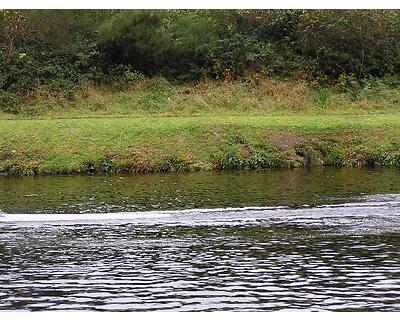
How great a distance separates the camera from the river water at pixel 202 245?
1413cm

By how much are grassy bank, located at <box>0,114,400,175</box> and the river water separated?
4421 millimetres

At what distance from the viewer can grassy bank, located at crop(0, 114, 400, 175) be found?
34031 millimetres

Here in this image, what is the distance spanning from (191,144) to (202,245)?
680 inches

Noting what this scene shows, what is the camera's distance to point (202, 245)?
60.8 feet

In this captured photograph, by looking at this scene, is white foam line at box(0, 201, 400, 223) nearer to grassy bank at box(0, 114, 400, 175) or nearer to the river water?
the river water

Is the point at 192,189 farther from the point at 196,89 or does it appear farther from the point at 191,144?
the point at 196,89

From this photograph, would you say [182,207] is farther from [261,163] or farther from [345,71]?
[345,71]

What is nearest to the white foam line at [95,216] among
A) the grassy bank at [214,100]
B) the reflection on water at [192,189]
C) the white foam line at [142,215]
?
the white foam line at [142,215]

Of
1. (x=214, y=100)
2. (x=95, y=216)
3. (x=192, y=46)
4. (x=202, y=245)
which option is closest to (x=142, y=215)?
(x=95, y=216)

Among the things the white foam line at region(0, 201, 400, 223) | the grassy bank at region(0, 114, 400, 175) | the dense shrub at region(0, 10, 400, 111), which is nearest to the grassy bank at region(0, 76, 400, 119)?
the dense shrub at region(0, 10, 400, 111)

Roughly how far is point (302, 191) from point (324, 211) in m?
4.12

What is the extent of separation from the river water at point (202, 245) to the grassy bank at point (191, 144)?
442cm

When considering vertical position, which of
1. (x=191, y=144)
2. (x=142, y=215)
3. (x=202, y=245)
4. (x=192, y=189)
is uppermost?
(x=191, y=144)
